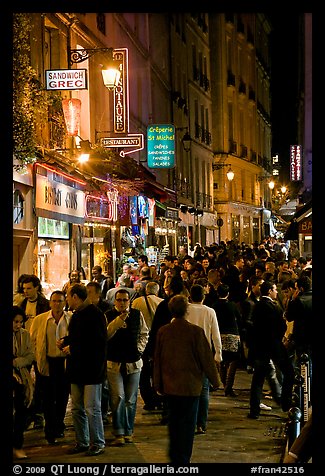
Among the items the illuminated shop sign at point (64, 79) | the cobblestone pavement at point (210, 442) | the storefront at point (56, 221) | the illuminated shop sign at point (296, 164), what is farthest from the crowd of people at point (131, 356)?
the illuminated shop sign at point (296, 164)

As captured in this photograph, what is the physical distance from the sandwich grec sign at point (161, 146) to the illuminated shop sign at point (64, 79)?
13250 millimetres

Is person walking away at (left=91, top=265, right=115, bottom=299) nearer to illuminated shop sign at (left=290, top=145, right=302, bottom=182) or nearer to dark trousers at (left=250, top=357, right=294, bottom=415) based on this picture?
dark trousers at (left=250, top=357, right=294, bottom=415)

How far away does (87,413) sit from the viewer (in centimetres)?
877

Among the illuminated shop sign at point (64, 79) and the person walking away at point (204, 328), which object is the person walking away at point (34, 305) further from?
the illuminated shop sign at point (64, 79)

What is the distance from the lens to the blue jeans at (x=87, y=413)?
877 centimetres

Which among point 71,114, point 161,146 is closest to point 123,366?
point 71,114

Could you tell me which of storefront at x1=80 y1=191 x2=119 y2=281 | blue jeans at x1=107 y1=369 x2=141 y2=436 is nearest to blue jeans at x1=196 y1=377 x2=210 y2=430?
blue jeans at x1=107 y1=369 x2=141 y2=436

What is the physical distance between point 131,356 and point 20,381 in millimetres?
1580

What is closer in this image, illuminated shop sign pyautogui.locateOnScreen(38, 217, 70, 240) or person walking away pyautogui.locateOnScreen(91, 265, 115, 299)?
person walking away pyautogui.locateOnScreen(91, 265, 115, 299)

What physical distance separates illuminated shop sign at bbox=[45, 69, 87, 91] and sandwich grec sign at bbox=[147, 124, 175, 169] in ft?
43.5

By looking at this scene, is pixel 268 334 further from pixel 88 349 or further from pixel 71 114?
pixel 71 114

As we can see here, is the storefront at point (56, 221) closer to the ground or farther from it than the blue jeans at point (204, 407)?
farther from it

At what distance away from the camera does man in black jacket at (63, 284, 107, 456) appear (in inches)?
344
